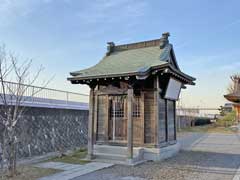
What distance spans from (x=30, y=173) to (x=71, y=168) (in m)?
1.16

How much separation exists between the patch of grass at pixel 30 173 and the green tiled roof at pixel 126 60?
3.35m

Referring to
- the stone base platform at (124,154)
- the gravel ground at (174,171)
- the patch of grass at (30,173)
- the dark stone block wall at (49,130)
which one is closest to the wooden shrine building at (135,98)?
the stone base platform at (124,154)

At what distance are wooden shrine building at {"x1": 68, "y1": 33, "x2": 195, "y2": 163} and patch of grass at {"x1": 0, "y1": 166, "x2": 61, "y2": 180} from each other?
2.12 metres

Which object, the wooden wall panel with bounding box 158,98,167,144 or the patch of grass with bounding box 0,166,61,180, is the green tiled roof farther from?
the patch of grass with bounding box 0,166,61,180

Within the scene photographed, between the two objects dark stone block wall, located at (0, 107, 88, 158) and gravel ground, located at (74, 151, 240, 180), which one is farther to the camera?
dark stone block wall, located at (0, 107, 88, 158)

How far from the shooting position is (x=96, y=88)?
917 centimetres

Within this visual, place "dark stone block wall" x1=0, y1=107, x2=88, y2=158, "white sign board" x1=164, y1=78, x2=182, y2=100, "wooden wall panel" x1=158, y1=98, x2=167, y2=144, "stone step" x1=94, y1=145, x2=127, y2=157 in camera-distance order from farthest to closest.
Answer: "dark stone block wall" x1=0, y1=107, x2=88, y2=158
"white sign board" x1=164, y1=78, x2=182, y2=100
"wooden wall panel" x1=158, y1=98, x2=167, y2=144
"stone step" x1=94, y1=145, x2=127, y2=157

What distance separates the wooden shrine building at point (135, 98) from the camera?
320 inches

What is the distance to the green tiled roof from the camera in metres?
8.28

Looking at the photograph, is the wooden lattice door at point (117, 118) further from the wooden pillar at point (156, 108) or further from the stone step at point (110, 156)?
the wooden pillar at point (156, 108)

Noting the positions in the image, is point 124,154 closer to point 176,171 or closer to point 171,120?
point 176,171

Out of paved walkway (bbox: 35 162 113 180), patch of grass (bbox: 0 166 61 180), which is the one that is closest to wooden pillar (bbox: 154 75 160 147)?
A: paved walkway (bbox: 35 162 113 180)

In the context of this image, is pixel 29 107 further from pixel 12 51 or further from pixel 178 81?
pixel 178 81

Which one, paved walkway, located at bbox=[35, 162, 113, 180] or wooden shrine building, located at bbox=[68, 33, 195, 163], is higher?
wooden shrine building, located at bbox=[68, 33, 195, 163]
